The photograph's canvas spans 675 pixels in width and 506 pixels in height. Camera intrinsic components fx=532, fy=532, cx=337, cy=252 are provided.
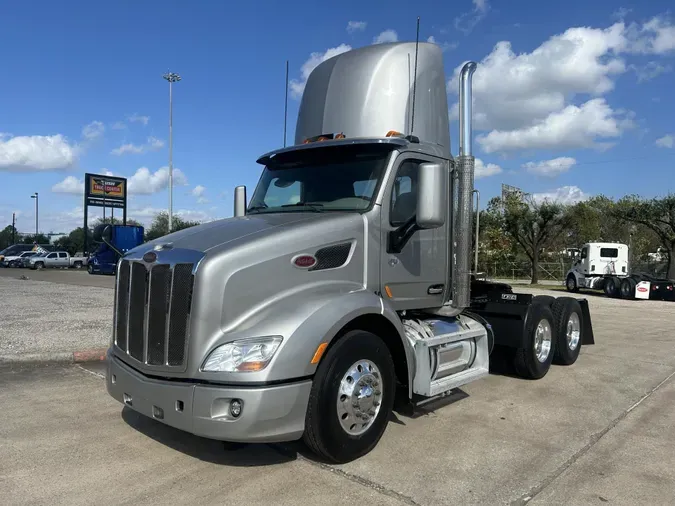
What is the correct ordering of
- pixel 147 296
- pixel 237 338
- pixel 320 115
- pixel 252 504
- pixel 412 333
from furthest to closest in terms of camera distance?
pixel 320 115
pixel 412 333
pixel 147 296
pixel 237 338
pixel 252 504

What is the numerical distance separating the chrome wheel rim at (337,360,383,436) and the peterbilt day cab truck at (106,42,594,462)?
1 cm

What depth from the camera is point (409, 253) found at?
502 cm

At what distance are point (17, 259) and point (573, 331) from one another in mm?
50942

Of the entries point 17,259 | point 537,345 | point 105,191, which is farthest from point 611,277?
point 17,259

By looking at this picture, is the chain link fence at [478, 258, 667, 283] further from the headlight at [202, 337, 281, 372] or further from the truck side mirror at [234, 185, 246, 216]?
the headlight at [202, 337, 281, 372]

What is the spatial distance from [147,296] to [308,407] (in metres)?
1.52

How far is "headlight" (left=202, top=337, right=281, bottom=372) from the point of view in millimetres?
3641

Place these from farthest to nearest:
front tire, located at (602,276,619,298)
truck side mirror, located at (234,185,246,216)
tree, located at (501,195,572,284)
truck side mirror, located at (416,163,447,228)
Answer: tree, located at (501,195,572,284)
front tire, located at (602,276,619,298)
truck side mirror, located at (234,185,246,216)
truck side mirror, located at (416,163,447,228)

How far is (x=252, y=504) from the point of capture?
3531 mm

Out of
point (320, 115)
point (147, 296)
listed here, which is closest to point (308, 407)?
point (147, 296)

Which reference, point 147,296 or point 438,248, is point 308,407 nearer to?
point 147,296

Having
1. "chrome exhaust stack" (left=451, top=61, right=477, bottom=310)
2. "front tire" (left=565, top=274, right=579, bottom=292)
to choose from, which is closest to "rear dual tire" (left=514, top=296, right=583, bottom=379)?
"chrome exhaust stack" (left=451, top=61, right=477, bottom=310)

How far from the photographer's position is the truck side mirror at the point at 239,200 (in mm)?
5934

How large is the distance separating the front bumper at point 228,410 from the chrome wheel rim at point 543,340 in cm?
453
